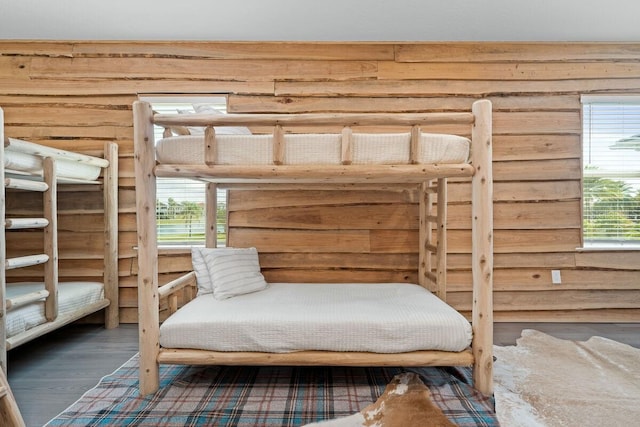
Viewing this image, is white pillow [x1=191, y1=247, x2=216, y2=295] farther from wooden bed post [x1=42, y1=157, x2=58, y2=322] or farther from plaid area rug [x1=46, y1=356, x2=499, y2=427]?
wooden bed post [x1=42, y1=157, x2=58, y2=322]

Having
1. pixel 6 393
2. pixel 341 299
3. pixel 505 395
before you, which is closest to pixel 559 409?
pixel 505 395

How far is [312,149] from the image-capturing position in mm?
1901

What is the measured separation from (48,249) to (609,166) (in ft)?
14.8

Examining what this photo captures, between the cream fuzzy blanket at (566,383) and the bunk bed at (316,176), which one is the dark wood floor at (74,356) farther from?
the bunk bed at (316,176)

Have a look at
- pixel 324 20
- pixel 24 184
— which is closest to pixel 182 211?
pixel 24 184

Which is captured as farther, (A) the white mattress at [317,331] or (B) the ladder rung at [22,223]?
(B) the ladder rung at [22,223]

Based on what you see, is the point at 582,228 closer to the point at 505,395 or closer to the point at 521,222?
the point at 521,222

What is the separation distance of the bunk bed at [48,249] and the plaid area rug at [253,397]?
2.03 ft

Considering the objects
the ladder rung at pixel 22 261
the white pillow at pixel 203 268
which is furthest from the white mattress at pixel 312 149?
the ladder rung at pixel 22 261

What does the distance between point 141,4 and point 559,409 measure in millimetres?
3648

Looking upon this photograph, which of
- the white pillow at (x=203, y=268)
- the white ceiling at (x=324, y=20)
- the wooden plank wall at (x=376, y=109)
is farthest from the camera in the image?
the wooden plank wall at (x=376, y=109)

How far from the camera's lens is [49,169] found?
235cm

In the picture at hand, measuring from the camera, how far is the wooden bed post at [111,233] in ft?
9.77

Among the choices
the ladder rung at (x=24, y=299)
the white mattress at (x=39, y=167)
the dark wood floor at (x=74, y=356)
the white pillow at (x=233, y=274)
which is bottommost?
the dark wood floor at (x=74, y=356)
